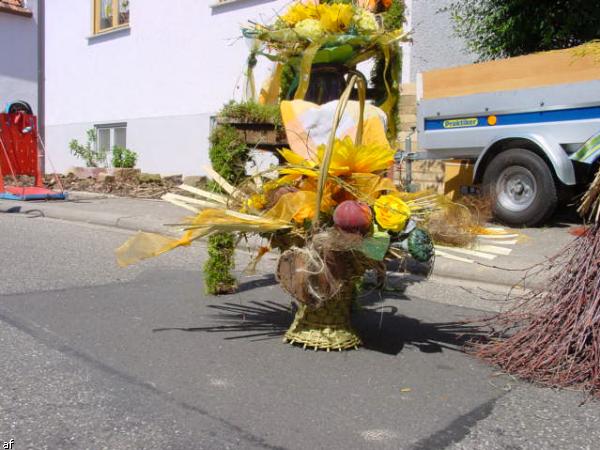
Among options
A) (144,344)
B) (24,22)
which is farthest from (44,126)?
(144,344)

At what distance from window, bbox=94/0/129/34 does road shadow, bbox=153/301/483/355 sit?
11942 mm

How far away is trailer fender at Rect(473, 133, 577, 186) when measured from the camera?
701 cm

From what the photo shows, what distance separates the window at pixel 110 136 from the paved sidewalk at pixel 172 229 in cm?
286

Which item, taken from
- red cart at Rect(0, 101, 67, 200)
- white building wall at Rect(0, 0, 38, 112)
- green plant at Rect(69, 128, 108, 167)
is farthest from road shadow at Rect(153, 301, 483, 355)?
white building wall at Rect(0, 0, 38, 112)

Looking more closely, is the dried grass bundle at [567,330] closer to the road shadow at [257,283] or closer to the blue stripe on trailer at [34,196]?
the road shadow at [257,283]

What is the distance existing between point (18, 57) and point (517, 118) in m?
16.0

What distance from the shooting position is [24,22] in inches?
739

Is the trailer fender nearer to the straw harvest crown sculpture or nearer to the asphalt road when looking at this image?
the asphalt road

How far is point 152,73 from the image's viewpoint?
A: 549 inches

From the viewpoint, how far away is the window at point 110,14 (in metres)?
14.8

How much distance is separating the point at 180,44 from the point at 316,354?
10.9 m

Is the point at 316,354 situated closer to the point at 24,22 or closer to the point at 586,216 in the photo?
the point at 586,216

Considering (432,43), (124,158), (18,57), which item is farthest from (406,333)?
(18,57)

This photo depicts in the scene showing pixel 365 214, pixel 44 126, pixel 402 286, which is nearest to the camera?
pixel 365 214
